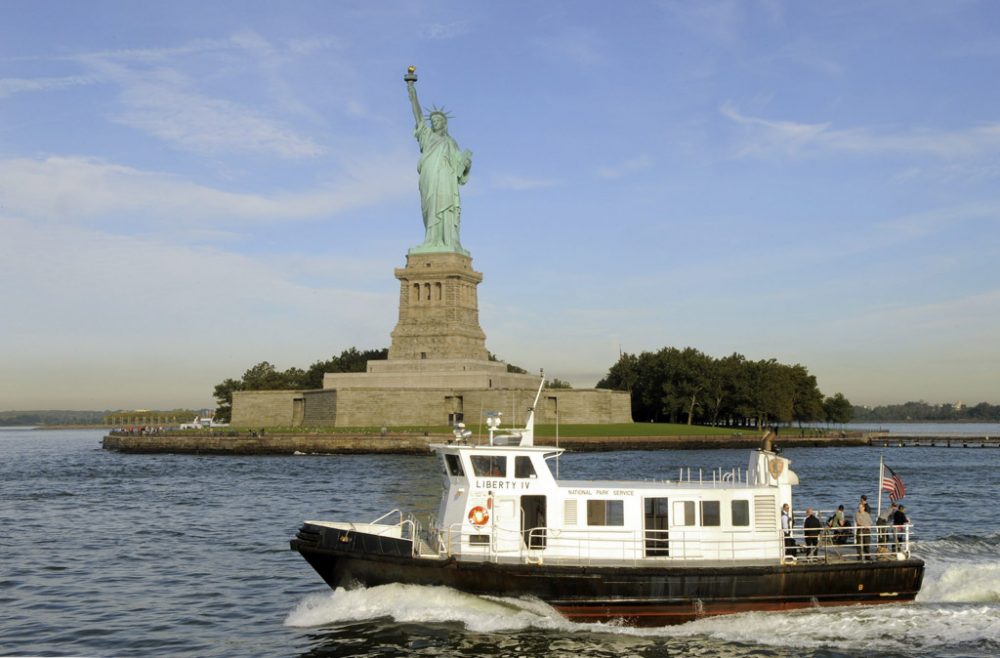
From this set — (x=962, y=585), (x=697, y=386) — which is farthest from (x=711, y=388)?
(x=962, y=585)

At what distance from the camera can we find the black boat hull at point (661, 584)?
19703mm

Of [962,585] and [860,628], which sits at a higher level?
[962,585]

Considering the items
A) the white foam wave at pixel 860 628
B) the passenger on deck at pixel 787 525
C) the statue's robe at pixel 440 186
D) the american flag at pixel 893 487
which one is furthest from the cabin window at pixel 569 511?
the statue's robe at pixel 440 186

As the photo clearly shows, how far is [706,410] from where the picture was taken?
117938 millimetres

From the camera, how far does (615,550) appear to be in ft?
67.7

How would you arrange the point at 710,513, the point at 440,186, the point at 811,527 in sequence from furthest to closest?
the point at 440,186
the point at 811,527
the point at 710,513

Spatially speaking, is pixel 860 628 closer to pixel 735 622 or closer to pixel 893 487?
pixel 735 622

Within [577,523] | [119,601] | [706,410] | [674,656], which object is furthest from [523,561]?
[706,410]

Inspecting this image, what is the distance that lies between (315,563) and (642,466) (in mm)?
43274

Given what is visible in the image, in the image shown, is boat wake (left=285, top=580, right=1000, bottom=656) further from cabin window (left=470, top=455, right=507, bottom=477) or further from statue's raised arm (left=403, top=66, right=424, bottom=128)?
statue's raised arm (left=403, top=66, right=424, bottom=128)

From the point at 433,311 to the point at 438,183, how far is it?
1100 cm

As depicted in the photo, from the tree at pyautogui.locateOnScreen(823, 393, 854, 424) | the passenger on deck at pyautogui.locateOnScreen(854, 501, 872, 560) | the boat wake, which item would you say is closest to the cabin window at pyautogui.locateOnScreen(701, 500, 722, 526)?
the boat wake

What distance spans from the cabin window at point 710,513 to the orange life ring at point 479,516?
4.41 metres

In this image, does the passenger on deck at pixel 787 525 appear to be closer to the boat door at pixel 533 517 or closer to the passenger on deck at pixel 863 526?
the passenger on deck at pixel 863 526
